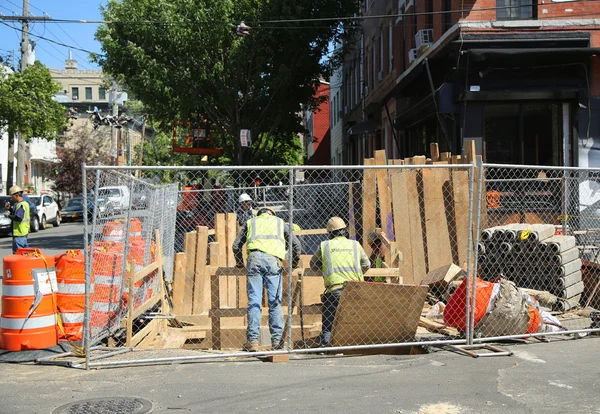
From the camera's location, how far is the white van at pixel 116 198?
7992 mm

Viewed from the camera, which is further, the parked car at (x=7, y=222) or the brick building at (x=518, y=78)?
the parked car at (x=7, y=222)

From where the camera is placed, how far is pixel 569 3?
14.7 meters

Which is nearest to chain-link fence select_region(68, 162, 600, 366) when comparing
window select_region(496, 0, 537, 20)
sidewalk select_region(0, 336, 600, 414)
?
sidewalk select_region(0, 336, 600, 414)

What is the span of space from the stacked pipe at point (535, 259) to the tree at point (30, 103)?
2166 cm

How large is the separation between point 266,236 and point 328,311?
41.9 inches

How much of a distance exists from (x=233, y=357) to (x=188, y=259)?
3445mm

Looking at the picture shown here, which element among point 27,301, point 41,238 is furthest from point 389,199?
point 41,238

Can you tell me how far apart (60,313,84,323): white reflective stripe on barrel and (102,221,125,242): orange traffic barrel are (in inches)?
38.4

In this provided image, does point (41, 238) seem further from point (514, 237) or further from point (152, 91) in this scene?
point (514, 237)

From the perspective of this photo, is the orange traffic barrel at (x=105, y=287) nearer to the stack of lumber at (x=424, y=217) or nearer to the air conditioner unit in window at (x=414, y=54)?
the stack of lumber at (x=424, y=217)

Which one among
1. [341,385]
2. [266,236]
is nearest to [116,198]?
[266,236]

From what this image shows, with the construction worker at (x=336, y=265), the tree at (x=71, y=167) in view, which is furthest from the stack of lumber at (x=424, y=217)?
the tree at (x=71, y=167)

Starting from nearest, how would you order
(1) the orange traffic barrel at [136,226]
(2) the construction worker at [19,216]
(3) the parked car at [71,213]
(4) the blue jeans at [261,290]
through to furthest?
1. (4) the blue jeans at [261,290]
2. (1) the orange traffic barrel at [136,226]
3. (2) the construction worker at [19,216]
4. (3) the parked car at [71,213]

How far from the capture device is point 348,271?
290 inches
